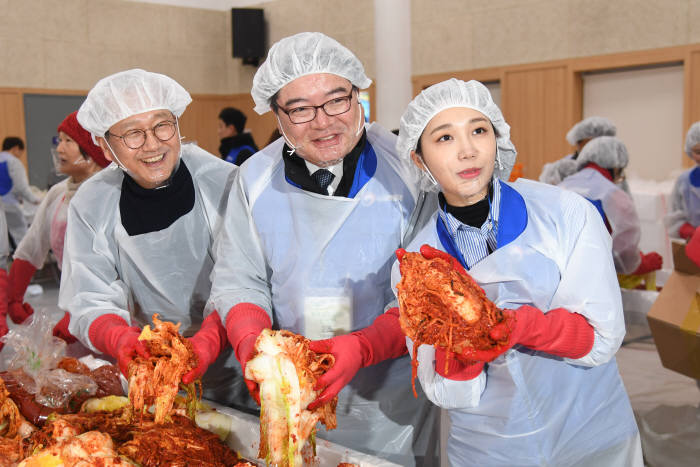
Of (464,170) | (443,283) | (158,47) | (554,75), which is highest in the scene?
(158,47)

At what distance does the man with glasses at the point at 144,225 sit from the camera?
6.85 feet

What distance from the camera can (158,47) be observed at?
11492 mm

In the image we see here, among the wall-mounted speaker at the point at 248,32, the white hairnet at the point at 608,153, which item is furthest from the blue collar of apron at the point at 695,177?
the wall-mounted speaker at the point at 248,32

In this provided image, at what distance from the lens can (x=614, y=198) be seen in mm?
4711

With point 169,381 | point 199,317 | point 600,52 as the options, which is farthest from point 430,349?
point 600,52

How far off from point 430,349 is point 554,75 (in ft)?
24.4

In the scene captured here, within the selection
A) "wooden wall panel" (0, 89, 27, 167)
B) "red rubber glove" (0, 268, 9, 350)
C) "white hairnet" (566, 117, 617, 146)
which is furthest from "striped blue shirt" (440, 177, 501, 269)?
"wooden wall panel" (0, 89, 27, 167)

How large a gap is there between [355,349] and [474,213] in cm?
48

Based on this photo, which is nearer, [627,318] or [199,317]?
[199,317]

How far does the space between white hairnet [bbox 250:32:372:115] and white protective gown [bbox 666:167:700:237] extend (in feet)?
15.1

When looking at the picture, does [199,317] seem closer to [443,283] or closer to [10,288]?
[443,283]

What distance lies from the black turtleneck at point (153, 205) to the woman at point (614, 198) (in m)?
3.25

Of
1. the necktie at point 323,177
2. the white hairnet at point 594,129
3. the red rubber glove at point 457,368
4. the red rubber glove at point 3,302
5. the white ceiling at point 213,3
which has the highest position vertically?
the white ceiling at point 213,3

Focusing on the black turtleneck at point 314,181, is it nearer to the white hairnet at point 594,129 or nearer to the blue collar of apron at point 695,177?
the white hairnet at point 594,129
